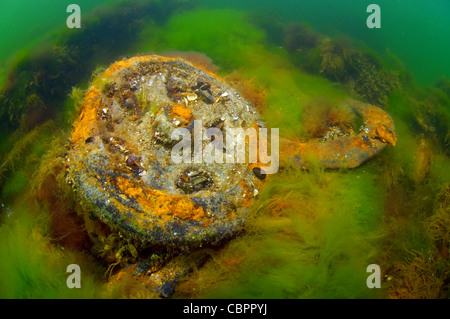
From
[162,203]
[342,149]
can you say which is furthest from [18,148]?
[342,149]

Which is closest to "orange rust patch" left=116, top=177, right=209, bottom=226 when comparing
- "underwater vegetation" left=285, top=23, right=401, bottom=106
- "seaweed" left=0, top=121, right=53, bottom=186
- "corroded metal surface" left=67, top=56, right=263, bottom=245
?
"corroded metal surface" left=67, top=56, right=263, bottom=245

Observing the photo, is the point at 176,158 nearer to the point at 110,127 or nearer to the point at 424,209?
the point at 110,127

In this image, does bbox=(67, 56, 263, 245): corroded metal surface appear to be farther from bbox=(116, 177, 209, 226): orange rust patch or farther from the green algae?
the green algae

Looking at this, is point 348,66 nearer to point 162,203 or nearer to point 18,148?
point 162,203

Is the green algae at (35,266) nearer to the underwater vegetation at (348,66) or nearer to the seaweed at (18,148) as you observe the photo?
the seaweed at (18,148)

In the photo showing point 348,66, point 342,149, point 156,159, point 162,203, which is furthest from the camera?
point 348,66
